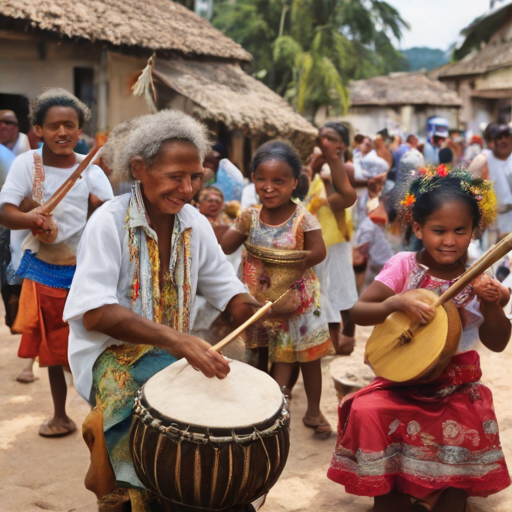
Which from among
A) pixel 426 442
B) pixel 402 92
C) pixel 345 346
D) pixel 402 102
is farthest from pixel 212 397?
pixel 402 92

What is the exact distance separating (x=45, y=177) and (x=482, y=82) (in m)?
21.3

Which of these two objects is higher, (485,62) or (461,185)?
(485,62)

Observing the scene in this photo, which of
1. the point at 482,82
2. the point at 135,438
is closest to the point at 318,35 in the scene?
the point at 482,82

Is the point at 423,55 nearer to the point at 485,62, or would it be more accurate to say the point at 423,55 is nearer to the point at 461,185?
the point at 485,62

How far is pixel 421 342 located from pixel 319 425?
1.62 meters

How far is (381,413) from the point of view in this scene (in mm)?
3117

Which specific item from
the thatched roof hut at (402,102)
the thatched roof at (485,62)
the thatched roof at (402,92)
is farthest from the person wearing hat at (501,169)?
the thatched roof at (402,92)

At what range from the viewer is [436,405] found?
10.4ft

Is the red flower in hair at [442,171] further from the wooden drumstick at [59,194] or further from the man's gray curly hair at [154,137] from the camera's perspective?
the wooden drumstick at [59,194]

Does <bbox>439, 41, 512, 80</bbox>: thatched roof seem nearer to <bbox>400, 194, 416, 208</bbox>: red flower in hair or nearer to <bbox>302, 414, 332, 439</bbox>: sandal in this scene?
<bbox>302, 414, 332, 439</bbox>: sandal

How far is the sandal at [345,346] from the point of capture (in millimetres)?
6098

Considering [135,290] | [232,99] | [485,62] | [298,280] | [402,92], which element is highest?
[485,62]

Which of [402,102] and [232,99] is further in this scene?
[402,102]

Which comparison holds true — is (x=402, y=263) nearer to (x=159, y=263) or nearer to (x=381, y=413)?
(x=381, y=413)
